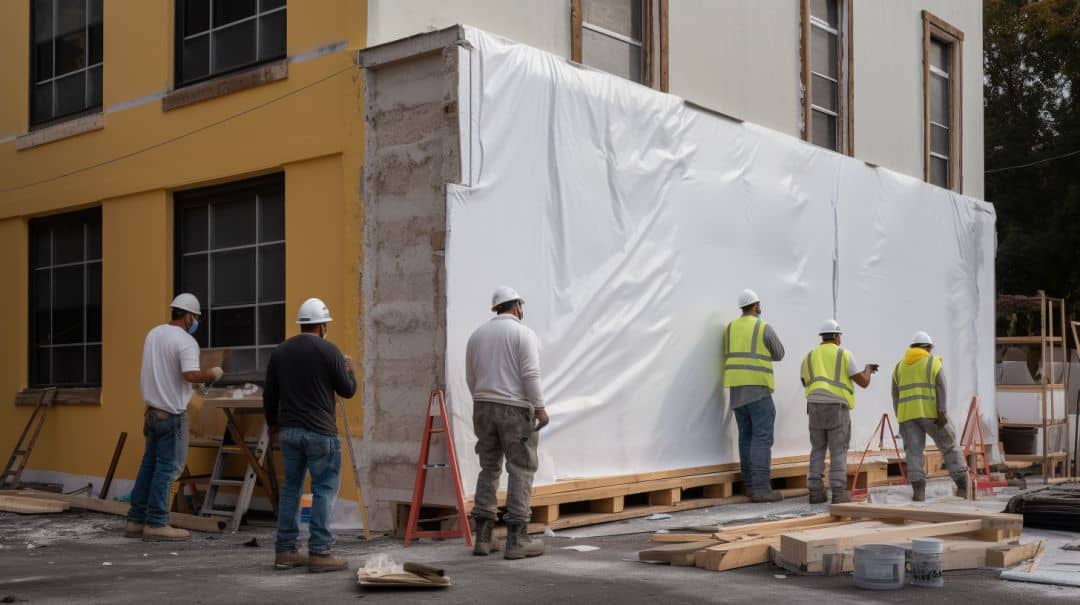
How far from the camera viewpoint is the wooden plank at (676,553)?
8.66 meters

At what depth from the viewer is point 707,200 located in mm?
12914

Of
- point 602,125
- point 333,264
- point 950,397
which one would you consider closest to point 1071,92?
point 950,397

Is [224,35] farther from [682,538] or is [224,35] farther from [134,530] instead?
[682,538]

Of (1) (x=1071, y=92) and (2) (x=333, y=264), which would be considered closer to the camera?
(2) (x=333, y=264)

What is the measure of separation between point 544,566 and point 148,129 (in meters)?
7.03

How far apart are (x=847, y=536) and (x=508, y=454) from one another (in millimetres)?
2522

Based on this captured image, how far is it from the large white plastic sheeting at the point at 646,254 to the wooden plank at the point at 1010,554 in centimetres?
369

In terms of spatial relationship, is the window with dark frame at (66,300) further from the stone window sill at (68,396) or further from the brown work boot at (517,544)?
the brown work boot at (517,544)

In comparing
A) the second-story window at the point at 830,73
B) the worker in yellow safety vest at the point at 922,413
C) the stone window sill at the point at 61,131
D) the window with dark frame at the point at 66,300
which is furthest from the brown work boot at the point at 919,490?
the stone window sill at the point at 61,131

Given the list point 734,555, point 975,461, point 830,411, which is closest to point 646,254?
point 830,411

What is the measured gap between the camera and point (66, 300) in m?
14.3

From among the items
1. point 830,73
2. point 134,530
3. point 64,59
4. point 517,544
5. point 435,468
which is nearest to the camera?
point 517,544

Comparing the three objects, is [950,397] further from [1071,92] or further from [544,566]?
[1071,92]

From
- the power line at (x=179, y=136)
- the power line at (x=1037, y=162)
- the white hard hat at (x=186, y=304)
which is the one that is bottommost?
the white hard hat at (x=186, y=304)
